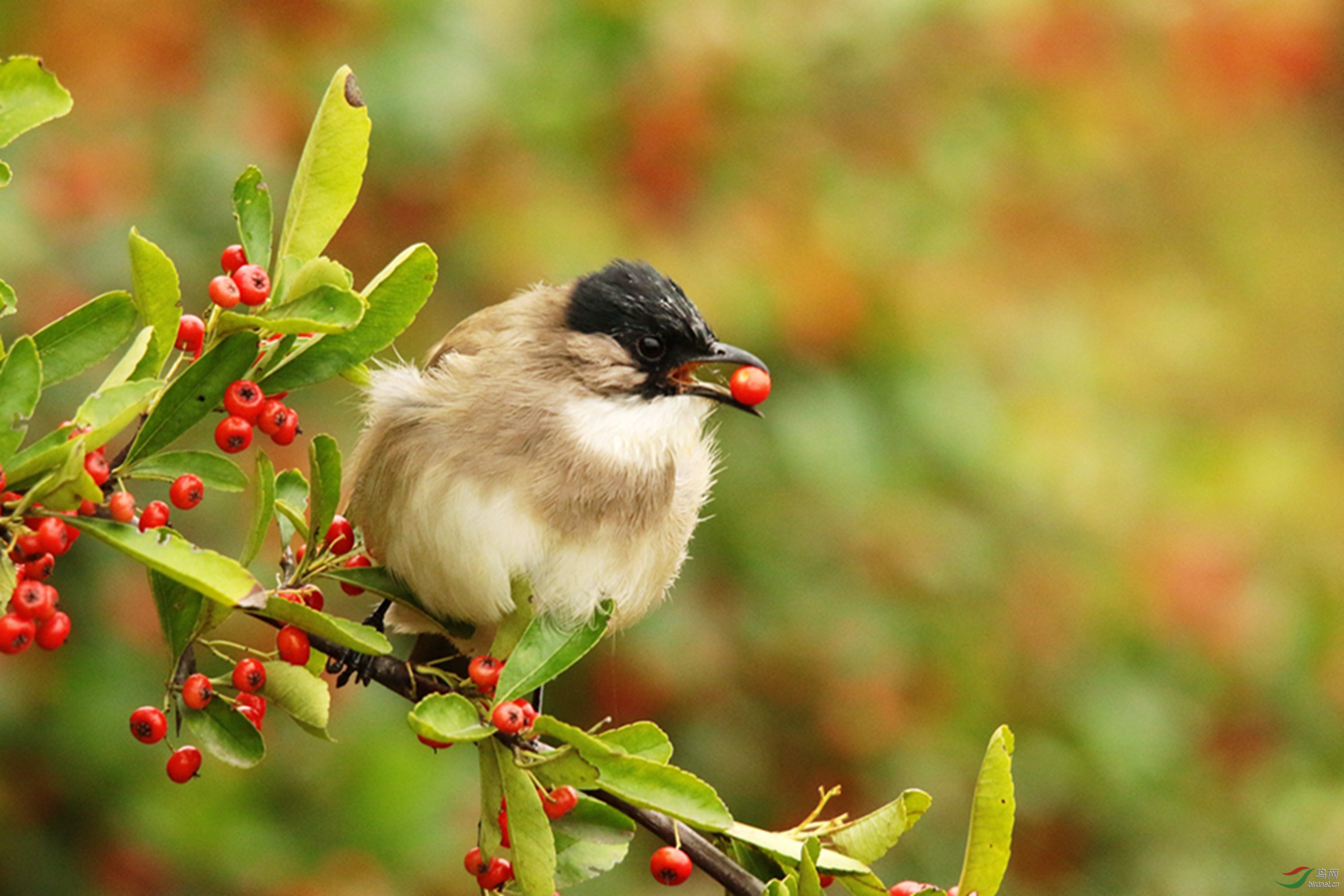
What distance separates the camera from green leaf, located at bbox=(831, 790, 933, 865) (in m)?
2.03

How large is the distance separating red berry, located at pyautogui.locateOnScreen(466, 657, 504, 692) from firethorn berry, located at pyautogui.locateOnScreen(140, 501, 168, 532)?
482 millimetres

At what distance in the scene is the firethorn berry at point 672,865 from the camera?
208 cm

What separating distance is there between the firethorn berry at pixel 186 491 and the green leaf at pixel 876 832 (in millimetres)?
1014

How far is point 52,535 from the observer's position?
163 cm

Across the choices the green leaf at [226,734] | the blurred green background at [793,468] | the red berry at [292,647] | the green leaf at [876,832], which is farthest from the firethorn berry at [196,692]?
the blurred green background at [793,468]

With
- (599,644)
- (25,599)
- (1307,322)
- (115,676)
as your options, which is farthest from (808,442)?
(1307,322)

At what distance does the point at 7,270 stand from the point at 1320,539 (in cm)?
447

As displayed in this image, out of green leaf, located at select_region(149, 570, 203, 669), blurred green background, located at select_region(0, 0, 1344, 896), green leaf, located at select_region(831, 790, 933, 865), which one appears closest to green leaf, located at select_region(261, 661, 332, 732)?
green leaf, located at select_region(149, 570, 203, 669)

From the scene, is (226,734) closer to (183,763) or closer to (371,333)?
(183,763)

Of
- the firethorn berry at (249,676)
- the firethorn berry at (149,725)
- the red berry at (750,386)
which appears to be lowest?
the firethorn berry at (149,725)

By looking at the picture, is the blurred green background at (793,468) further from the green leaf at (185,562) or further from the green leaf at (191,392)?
the green leaf at (185,562)

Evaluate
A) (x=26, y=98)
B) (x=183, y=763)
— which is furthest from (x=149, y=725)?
(x=26, y=98)

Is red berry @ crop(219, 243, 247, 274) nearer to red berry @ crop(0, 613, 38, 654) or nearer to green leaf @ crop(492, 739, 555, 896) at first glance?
red berry @ crop(0, 613, 38, 654)

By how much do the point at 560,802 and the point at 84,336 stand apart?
92 cm
